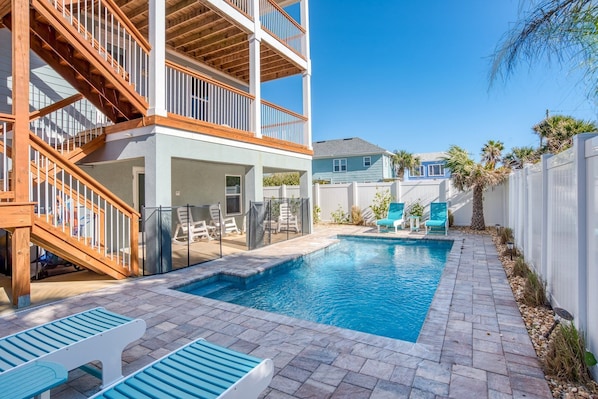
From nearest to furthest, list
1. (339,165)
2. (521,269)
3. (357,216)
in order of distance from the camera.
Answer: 1. (521,269)
2. (357,216)
3. (339,165)

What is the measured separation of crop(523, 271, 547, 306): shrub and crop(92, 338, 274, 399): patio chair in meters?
4.23

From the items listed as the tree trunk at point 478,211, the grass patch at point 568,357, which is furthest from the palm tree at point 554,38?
the tree trunk at point 478,211

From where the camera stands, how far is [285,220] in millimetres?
12711

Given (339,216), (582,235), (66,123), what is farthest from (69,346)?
(339,216)

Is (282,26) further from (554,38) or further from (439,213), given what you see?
A: (554,38)

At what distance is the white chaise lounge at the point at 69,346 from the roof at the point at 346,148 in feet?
87.1

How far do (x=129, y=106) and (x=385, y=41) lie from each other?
12.5 metres

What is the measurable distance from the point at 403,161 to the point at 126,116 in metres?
29.9

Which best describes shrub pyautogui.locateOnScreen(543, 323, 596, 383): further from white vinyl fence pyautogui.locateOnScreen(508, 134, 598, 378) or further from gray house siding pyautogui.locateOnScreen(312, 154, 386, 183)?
gray house siding pyautogui.locateOnScreen(312, 154, 386, 183)

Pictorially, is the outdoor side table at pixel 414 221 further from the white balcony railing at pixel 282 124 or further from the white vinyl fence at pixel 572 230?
the white vinyl fence at pixel 572 230

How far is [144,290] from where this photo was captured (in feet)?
18.3

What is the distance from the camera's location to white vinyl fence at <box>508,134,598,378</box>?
279 cm

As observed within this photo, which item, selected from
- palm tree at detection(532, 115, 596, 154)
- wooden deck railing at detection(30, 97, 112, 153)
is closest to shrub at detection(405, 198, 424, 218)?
palm tree at detection(532, 115, 596, 154)

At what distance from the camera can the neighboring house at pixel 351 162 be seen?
1103 inches
